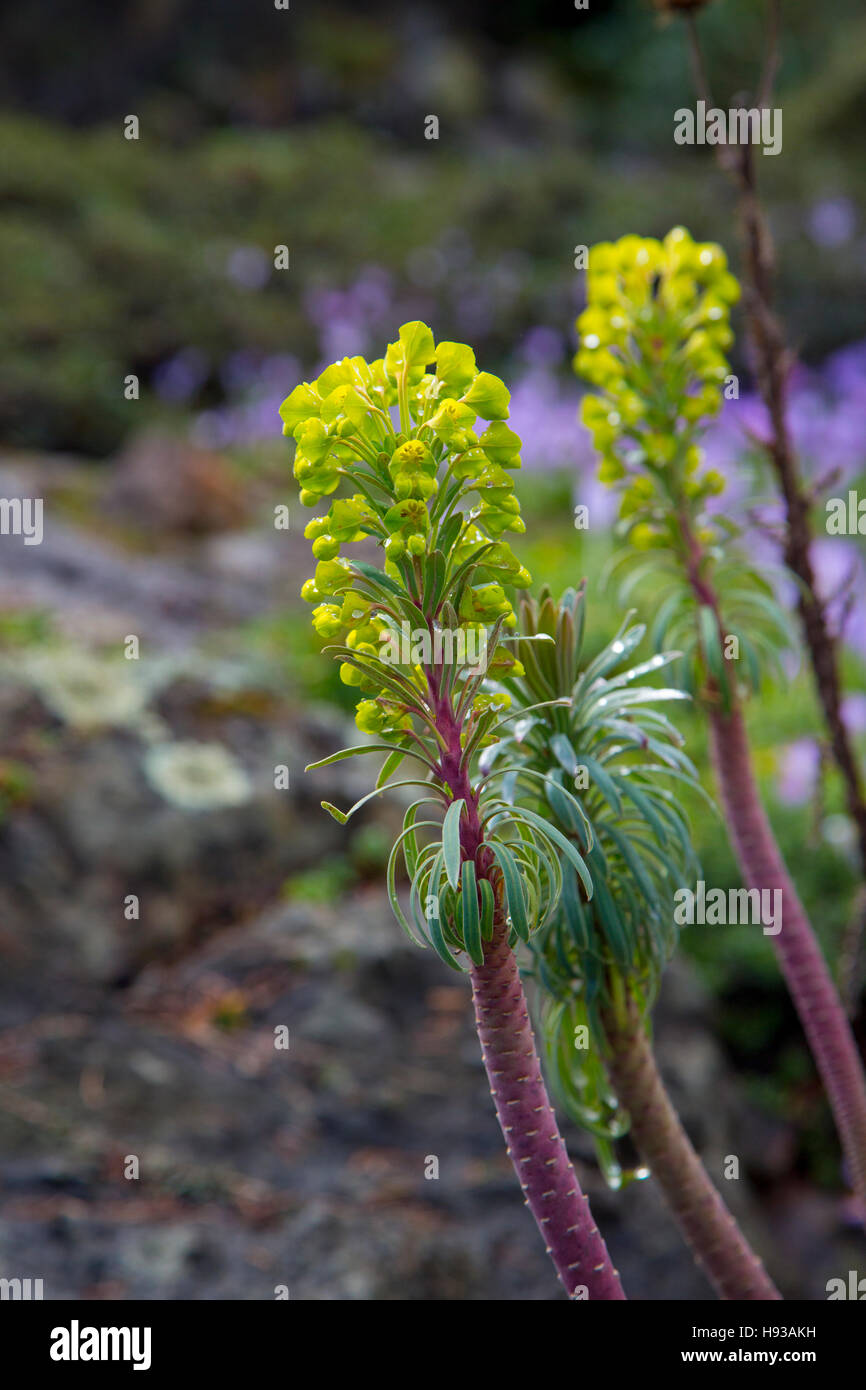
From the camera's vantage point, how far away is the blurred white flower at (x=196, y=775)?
2684 mm

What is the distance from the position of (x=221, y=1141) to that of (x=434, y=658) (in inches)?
60.7

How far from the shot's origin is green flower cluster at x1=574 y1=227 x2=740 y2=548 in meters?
1.40

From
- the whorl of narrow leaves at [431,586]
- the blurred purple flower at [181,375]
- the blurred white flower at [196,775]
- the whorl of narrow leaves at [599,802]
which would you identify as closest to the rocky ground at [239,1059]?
the blurred white flower at [196,775]

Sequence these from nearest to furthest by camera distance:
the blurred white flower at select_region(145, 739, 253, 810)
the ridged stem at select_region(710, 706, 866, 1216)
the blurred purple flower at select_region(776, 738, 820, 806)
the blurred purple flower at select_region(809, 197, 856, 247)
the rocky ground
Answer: the ridged stem at select_region(710, 706, 866, 1216)
the rocky ground
the blurred white flower at select_region(145, 739, 253, 810)
the blurred purple flower at select_region(776, 738, 820, 806)
the blurred purple flower at select_region(809, 197, 856, 247)

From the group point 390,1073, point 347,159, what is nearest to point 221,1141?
point 390,1073

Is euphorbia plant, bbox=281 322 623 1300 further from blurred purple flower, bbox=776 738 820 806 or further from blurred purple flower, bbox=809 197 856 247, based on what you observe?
blurred purple flower, bbox=809 197 856 247

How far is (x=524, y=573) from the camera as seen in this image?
946mm

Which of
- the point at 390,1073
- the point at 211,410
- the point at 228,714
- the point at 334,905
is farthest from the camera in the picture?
the point at 211,410

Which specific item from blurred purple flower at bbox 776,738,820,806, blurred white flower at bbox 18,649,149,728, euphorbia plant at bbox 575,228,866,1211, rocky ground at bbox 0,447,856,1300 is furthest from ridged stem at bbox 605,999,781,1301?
blurred purple flower at bbox 776,738,820,806

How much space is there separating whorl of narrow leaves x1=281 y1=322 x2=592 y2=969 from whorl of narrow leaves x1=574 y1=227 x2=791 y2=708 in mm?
483

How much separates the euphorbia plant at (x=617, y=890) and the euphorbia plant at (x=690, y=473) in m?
0.24
